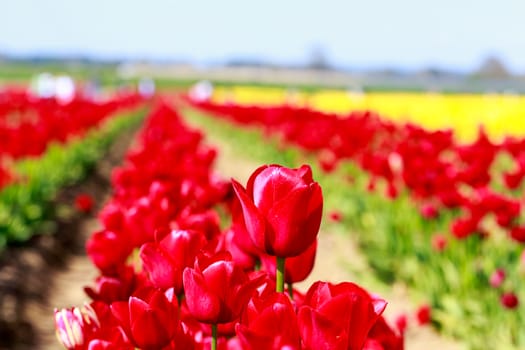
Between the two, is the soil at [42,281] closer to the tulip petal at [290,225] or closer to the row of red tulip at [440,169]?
the row of red tulip at [440,169]

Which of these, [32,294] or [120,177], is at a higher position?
[120,177]

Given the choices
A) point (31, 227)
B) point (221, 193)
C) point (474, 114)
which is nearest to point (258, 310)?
point (221, 193)

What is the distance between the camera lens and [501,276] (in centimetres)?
379

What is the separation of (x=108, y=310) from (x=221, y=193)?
4.09ft

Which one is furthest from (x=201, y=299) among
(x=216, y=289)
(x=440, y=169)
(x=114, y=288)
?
(x=440, y=169)

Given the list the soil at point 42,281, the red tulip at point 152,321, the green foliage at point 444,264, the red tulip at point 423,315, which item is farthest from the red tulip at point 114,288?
the soil at point 42,281

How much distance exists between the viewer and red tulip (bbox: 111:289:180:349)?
3.43ft

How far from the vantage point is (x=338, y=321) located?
0.88 meters

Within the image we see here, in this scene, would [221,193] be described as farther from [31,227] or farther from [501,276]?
[31,227]

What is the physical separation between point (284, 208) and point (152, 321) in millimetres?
245

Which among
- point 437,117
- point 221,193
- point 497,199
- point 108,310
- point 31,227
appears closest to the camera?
point 108,310

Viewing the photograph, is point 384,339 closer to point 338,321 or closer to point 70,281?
point 338,321

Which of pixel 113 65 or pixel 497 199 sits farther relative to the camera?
pixel 113 65

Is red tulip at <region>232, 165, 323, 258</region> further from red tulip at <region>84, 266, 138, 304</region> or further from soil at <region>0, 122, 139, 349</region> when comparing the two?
soil at <region>0, 122, 139, 349</region>
